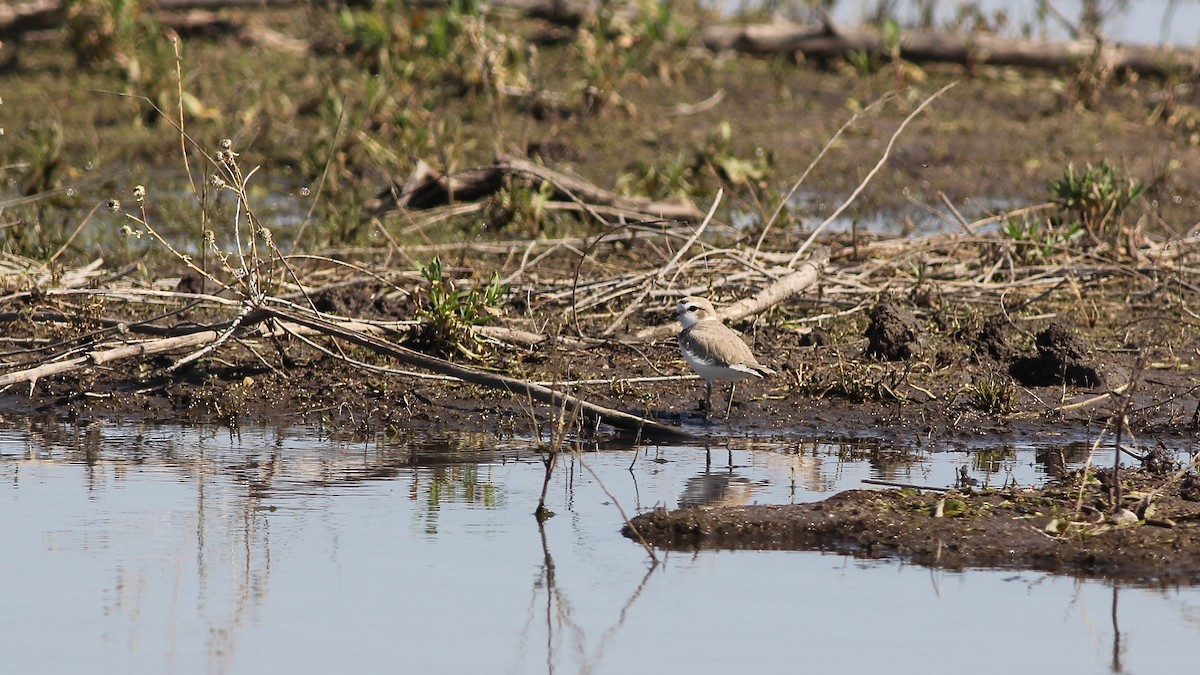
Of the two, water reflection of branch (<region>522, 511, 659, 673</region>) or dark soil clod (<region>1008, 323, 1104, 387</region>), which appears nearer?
water reflection of branch (<region>522, 511, 659, 673</region>)

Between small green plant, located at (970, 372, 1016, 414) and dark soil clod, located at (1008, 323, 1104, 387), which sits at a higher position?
dark soil clod, located at (1008, 323, 1104, 387)

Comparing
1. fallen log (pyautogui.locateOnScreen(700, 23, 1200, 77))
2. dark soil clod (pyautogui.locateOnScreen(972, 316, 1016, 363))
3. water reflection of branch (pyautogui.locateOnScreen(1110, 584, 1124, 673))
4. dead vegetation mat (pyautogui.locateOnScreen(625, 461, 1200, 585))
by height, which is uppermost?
fallen log (pyautogui.locateOnScreen(700, 23, 1200, 77))

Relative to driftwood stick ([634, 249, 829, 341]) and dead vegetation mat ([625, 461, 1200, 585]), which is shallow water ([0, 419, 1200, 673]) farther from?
driftwood stick ([634, 249, 829, 341])

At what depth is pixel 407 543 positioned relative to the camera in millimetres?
6348

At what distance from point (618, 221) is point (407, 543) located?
20.8 feet

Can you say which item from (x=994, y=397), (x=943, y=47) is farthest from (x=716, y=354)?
(x=943, y=47)

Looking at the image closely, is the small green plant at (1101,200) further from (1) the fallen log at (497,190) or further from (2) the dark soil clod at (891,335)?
(1) the fallen log at (497,190)

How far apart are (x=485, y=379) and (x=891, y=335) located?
2586 millimetres

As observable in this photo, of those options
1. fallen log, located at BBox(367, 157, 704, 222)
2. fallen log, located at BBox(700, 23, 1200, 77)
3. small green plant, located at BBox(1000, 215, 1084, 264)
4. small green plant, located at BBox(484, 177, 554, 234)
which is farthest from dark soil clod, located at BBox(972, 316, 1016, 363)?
fallen log, located at BBox(700, 23, 1200, 77)

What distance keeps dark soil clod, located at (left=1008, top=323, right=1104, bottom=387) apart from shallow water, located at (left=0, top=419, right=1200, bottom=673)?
136 centimetres

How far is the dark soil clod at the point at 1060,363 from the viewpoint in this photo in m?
8.96

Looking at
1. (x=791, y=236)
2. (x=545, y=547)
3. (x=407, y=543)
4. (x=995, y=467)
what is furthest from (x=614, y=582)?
(x=791, y=236)

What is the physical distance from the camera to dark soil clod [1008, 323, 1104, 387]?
8.96 meters

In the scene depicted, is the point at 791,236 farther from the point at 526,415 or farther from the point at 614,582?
the point at 614,582
